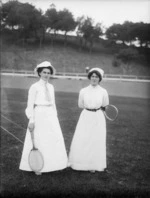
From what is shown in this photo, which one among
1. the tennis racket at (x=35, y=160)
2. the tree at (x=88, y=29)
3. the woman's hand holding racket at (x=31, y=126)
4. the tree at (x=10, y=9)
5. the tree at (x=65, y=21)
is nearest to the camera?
the tennis racket at (x=35, y=160)

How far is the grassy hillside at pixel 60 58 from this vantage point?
174 feet

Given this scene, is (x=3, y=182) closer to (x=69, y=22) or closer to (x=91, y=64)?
(x=69, y=22)

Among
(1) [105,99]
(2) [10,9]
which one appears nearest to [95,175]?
(1) [105,99]

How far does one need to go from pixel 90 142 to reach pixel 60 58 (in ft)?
190

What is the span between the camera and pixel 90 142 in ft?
20.2

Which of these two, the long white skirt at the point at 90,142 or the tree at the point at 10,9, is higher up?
the tree at the point at 10,9

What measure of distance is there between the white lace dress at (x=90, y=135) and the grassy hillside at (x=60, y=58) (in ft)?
138

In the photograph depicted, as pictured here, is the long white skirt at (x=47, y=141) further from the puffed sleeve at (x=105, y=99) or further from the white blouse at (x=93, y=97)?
the puffed sleeve at (x=105, y=99)

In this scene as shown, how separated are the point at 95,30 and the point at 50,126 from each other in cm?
5903

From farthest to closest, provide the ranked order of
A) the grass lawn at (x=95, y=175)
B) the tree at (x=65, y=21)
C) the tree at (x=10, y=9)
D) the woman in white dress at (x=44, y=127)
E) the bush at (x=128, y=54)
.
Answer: the tree at (x=65, y=21) → the bush at (x=128, y=54) → the tree at (x=10, y=9) → the woman in white dress at (x=44, y=127) → the grass lawn at (x=95, y=175)

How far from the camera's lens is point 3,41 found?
193 ft

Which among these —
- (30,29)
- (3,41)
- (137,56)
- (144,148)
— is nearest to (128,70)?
(137,56)

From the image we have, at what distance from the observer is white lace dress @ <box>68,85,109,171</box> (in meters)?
6.07

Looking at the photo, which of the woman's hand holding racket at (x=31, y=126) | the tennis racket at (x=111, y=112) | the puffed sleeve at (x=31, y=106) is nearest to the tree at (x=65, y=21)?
the tennis racket at (x=111, y=112)
